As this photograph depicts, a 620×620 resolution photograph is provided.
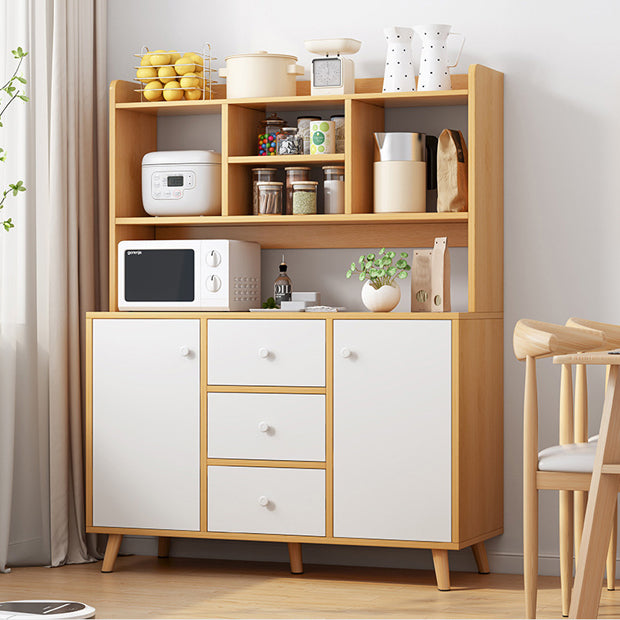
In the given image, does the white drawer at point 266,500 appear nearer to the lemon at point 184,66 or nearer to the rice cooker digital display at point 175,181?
the rice cooker digital display at point 175,181

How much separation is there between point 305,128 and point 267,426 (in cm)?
100

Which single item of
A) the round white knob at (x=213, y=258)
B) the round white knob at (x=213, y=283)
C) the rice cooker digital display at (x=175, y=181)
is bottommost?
the round white knob at (x=213, y=283)

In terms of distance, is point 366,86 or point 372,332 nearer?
point 372,332

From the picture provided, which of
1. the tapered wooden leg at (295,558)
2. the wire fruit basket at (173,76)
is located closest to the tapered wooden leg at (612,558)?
the tapered wooden leg at (295,558)

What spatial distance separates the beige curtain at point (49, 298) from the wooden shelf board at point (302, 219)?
0.24 metres

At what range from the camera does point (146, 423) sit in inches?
142

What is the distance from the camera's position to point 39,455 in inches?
149

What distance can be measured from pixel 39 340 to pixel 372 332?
1163mm

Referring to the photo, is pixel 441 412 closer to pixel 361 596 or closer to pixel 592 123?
pixel 361 596

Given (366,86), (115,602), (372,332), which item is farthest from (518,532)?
(366,86)

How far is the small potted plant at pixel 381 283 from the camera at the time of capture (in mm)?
3484

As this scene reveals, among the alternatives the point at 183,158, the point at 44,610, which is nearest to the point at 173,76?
the point at 183,158

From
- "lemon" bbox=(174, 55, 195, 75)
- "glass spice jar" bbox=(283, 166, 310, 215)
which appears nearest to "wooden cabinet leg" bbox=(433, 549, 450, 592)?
→ "glass spice jar" bbox=(283, 166, 310, 215)

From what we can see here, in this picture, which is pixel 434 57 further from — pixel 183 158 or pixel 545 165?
pixel 183 158
